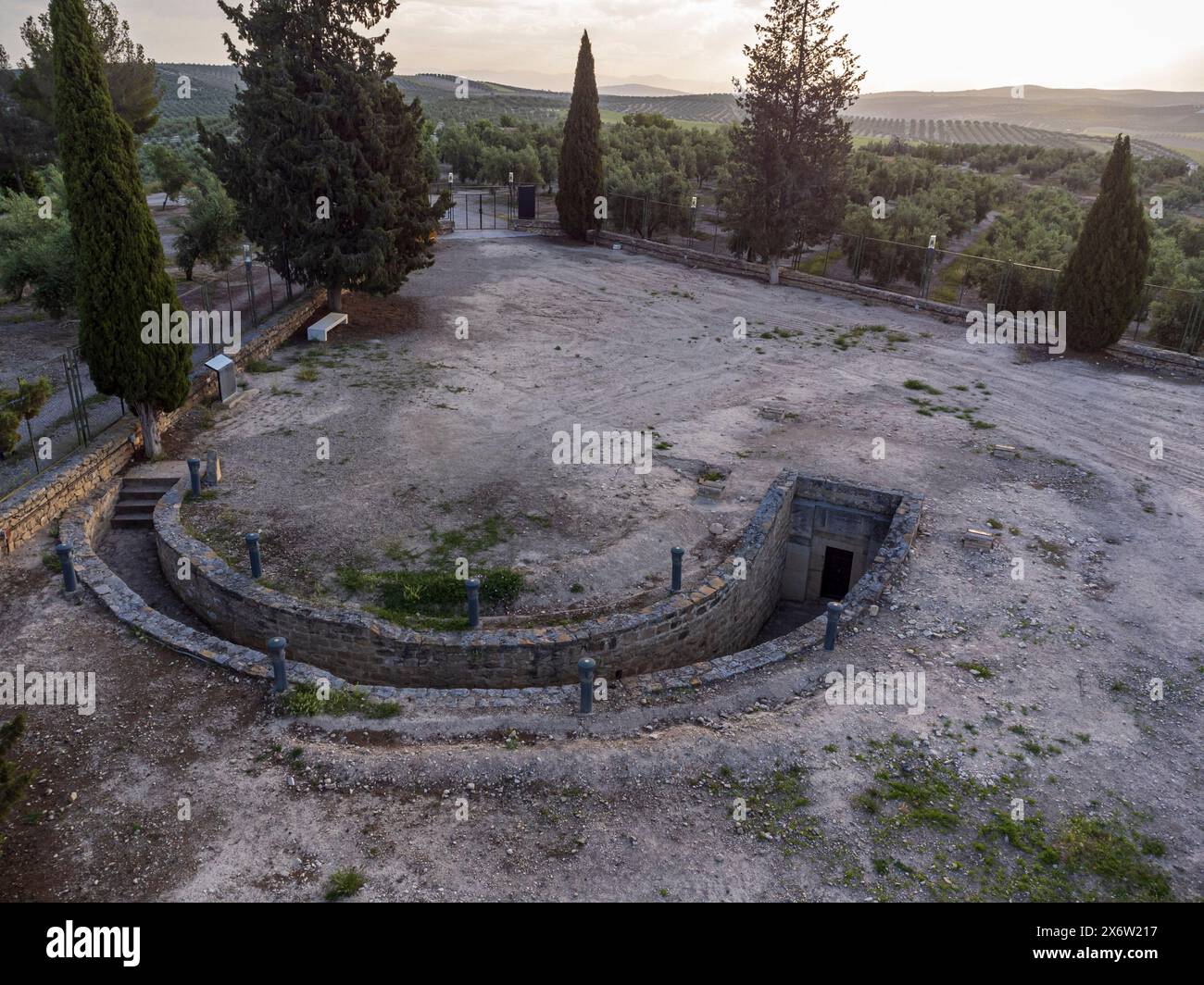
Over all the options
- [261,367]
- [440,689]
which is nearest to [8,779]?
[440,689]

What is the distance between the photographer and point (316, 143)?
21875 millimetres

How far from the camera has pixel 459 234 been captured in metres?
38.7

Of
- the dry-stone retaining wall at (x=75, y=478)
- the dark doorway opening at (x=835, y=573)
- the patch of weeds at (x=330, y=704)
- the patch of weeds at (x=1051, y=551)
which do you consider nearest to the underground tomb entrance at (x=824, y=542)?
the dark doorway opening at (x=835, y=573)

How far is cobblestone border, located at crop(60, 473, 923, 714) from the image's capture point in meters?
10.2

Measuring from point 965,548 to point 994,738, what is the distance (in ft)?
16.0

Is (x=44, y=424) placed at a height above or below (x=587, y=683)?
above

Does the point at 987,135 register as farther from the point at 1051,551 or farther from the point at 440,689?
the point at 440,689

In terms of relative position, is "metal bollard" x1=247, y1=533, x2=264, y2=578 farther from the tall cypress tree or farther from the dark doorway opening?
the dark doorway opening

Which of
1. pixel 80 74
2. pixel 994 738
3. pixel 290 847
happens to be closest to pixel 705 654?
pixel 994 738

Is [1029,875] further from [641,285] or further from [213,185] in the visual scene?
[213,185]

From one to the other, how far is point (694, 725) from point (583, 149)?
31621 millimetres

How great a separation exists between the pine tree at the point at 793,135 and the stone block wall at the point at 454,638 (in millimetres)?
21144

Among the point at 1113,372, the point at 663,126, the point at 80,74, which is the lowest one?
the point at 1113,372

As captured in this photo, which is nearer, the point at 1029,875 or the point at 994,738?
the point at 1029,875
